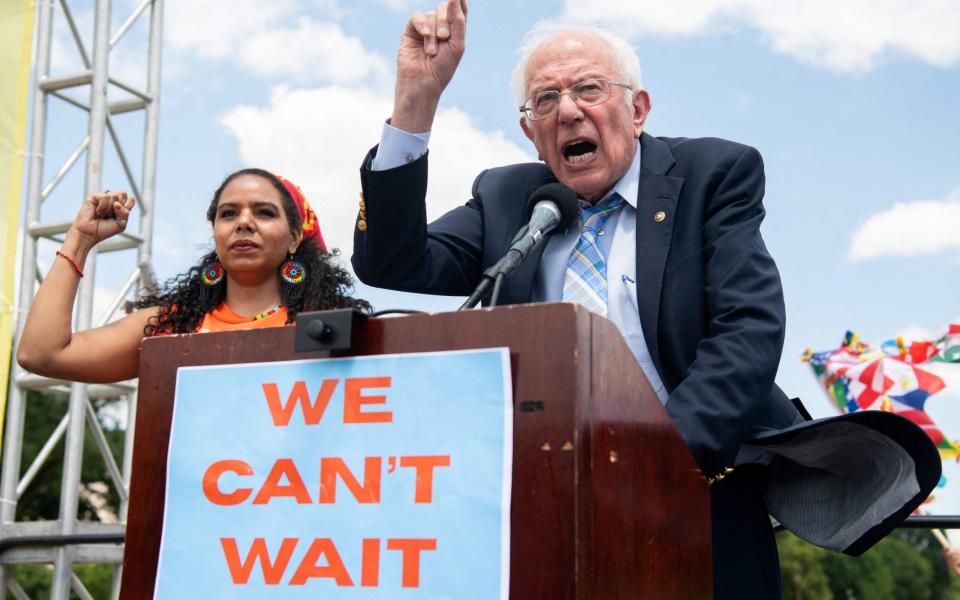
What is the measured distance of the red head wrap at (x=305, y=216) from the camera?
9.84 feet

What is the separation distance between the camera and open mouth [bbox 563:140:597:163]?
210 centimetres

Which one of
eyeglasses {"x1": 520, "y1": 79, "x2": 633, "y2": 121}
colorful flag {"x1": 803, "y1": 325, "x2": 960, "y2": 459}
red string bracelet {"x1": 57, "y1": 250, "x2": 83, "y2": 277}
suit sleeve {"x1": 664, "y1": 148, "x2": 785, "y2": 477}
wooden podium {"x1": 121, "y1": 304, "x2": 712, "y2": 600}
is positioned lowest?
wooden podium {"x1": 121, "y1": 304, "x2": 712, "y2": 600}

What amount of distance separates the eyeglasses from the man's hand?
0.39 meters

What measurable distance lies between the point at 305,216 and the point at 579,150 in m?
1.15

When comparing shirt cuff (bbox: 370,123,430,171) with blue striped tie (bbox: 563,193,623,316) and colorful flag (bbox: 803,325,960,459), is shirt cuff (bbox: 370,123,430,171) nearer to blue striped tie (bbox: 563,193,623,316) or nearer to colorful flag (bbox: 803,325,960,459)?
blue striped tie (bbox: 563,193,623,316)

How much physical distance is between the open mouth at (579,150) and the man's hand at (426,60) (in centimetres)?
41

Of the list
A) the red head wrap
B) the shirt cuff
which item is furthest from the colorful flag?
the shirt cuff

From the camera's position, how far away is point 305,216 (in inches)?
119

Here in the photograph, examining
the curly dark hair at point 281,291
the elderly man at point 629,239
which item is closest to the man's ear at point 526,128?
the elderly man at point 629,239

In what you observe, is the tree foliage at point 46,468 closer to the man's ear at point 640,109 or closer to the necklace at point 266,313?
the necklace at point 266,313

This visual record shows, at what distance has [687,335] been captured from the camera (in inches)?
71.6

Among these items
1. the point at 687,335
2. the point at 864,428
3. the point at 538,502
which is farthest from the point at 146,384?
the point at 864,428

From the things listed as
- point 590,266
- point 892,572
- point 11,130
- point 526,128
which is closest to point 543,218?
point 590,266

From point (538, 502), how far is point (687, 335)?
76 centimetres
